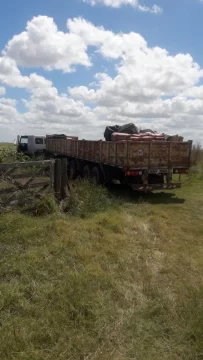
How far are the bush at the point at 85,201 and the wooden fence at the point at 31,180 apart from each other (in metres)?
0.34

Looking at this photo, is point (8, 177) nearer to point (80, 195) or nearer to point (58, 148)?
point (80, 195)

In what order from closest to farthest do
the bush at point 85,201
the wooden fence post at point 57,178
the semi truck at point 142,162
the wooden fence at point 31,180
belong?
the wooden fence at point 31,180, the bush at point 85,201, the wooden fence post at point 57,178, the semi truck at point 142,162

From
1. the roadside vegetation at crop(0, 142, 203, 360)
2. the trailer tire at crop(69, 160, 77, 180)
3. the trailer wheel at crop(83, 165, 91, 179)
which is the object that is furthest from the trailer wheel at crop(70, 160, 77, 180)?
the roadside vegetation at crop(0, 142, 203, 360)

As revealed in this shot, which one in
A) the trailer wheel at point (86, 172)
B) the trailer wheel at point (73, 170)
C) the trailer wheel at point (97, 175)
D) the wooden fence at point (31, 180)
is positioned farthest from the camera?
the trailer wheel at point (73, 170)

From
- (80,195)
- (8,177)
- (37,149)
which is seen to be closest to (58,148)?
(37,149)

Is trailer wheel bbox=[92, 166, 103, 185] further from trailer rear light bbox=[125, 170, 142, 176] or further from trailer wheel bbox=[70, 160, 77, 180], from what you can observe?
trailer wheel bbox=[70, 160, 77, 180]

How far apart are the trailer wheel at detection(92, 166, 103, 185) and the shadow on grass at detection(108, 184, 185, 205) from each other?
60cm

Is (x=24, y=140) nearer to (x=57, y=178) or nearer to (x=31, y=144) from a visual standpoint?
(x=31, y=144)

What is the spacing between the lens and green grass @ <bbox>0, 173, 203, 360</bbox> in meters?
3.20

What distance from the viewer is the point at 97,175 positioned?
12.4 metres

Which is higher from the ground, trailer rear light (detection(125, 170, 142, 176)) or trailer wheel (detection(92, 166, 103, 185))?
trailer rear light (detection(125, 170, 142, 176))

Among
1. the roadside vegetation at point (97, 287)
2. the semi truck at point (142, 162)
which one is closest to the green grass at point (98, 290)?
the roadside vegetation at point (97, 287)

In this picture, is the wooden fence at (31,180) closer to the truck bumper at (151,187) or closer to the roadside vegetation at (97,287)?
the roadside vegetation at (97,287)

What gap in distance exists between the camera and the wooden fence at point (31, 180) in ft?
22.9
